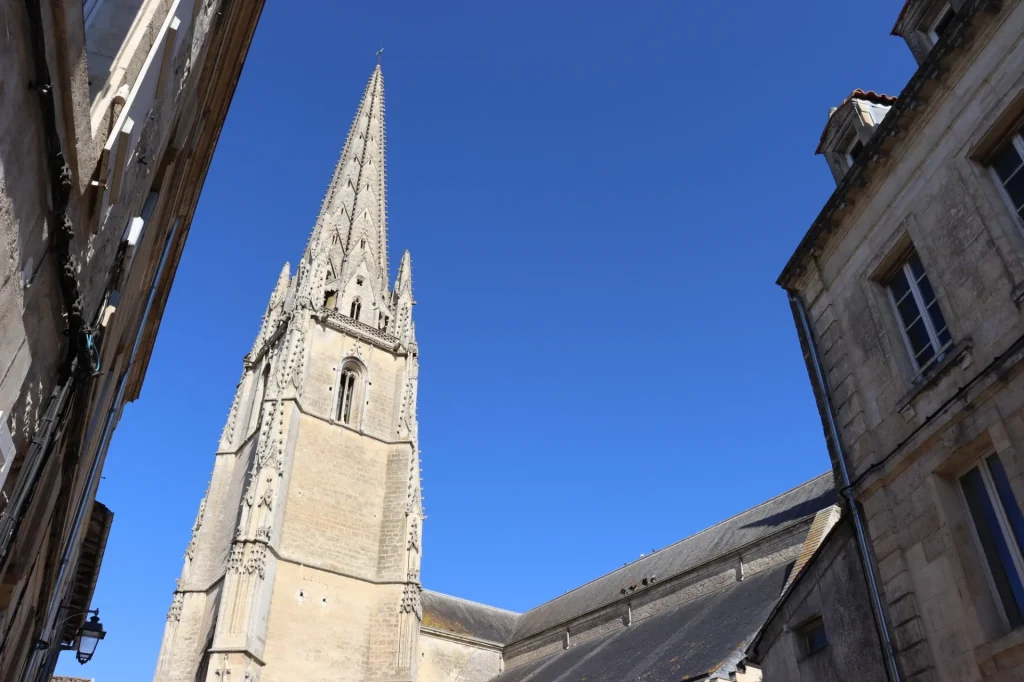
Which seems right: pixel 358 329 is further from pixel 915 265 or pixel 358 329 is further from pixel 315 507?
pixel 915 265

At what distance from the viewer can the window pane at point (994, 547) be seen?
451 cm

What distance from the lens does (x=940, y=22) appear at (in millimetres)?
6324

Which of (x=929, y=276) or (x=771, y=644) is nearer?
(x=929, y=276)

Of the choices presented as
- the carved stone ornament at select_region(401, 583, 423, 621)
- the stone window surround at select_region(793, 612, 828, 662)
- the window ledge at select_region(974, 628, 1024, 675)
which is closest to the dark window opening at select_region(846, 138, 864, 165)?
the stone window surround at select_region(793, 612, 828, 662)

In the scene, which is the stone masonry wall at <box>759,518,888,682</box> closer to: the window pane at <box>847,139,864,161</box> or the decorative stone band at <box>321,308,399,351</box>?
the window pane at <box>847,139,864,161</box>

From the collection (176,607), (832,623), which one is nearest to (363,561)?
(176,607)

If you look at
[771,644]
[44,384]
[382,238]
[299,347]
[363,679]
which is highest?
[382,238]

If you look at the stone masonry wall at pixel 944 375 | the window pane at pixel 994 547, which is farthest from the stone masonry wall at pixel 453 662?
the window pane at pixel 994 547

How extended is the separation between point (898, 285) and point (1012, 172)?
137 cm

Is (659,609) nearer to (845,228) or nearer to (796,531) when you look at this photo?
(796,531)

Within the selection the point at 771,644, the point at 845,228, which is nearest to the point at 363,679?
the point at 771,644

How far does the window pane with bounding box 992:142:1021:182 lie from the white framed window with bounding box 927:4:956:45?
168 cm

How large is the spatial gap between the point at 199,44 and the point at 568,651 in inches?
899

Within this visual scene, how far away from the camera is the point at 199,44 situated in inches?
215
